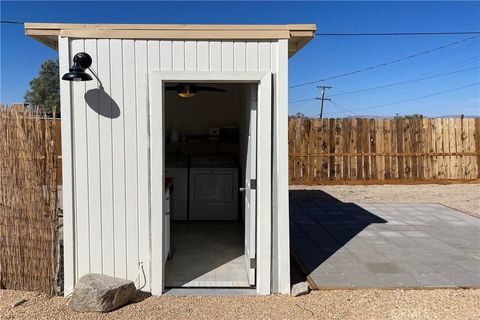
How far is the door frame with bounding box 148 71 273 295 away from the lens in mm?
3572

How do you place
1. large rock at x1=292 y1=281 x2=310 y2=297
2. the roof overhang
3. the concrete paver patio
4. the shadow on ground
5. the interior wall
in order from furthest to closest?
1. the interior wall
2. the shadow on ground
3. the concrete paver patio
4. large rock at x1=292 y1=281 x2=310 y2=297
5. the roof overhang

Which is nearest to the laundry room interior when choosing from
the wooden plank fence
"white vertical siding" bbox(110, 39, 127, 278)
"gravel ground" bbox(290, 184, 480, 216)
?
"white vertical siding" bbox(110, 39, 127, 278)

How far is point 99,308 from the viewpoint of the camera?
10.8 feet

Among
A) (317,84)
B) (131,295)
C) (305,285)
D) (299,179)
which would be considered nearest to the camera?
(131,295)

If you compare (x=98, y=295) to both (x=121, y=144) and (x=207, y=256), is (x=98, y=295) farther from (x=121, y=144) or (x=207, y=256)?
(x=207, y=256)

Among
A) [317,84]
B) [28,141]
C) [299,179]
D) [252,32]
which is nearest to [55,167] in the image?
[28,141]

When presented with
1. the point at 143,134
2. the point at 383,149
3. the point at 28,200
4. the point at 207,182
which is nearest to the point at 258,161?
the point at 143,134

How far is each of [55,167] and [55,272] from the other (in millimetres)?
936

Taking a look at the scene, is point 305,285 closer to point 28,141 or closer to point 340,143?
point 28,141

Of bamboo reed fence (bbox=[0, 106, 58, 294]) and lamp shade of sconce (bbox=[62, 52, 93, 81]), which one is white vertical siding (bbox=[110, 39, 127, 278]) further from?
bamboo reed fence (bbox=[0, 106, 58, 294])

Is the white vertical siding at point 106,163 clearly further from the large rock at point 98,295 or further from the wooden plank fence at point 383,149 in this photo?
the wooden plank fence at point 383,149

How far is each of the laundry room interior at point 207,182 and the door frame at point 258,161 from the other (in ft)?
0.81

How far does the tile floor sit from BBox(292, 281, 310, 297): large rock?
438 millimetres

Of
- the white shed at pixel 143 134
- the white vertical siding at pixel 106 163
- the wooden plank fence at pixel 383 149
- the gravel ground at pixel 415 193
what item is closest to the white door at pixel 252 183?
the white shed at pixel 143 134
